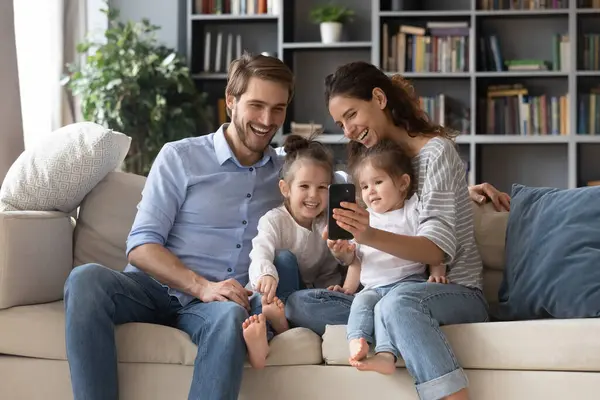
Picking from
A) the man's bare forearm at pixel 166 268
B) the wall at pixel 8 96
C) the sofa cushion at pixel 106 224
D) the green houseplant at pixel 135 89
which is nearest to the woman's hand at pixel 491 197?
the man's bare forearm at pixel 166 268

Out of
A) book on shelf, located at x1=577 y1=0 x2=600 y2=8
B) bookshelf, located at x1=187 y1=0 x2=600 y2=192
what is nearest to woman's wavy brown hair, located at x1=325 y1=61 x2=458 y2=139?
bookshelf, located at x1=187 y1=0 x2=600 y2=192

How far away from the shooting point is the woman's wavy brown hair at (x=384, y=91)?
248 centimetres

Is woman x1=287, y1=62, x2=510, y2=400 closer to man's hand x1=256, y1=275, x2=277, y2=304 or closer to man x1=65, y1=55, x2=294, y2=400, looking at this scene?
man's hand x1=256, y1=275, x2=277, y2=304

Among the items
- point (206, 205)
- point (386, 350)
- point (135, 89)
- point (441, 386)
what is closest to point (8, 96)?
point (135, 89)

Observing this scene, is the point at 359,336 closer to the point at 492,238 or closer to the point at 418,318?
the point at 418,318

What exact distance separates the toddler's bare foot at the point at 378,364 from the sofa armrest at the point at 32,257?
93cm

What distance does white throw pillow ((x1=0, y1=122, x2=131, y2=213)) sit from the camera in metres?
2.67

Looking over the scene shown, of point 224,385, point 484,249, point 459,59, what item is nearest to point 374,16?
point 459,59

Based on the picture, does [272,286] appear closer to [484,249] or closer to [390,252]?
[390,252]

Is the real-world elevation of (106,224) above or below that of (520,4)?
below

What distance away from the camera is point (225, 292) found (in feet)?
7.47

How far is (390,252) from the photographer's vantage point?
7.25ft

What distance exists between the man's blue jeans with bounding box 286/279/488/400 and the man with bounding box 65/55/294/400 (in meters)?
0.17

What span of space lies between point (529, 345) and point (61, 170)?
1.41 m
